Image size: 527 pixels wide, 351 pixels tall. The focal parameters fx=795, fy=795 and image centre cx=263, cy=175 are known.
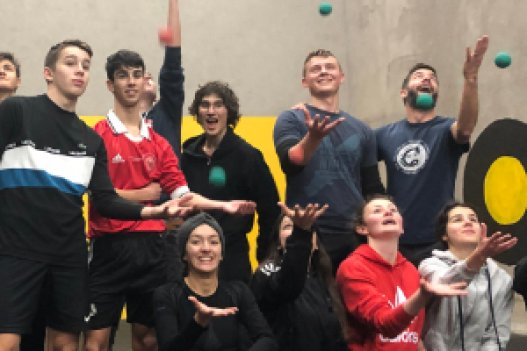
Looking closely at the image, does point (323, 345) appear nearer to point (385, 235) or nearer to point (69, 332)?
point (385, 235)

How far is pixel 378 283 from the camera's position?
298 cm

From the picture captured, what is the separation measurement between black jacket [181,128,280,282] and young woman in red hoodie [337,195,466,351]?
529 millimetres

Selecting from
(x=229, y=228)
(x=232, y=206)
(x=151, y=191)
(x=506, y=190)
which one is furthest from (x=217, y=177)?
(x=506, y=190)

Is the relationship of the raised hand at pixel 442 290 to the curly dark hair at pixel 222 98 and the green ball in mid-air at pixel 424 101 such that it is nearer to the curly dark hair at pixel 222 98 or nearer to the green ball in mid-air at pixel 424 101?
the green ball in mid-air at pixel 424 101

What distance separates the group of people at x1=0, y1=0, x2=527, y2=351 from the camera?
277 cm

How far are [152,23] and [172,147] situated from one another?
10.3ft

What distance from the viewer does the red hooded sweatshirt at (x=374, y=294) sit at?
288cm

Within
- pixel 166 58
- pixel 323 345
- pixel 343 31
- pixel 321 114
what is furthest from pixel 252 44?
pixel 323 345

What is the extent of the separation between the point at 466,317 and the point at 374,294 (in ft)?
1.56

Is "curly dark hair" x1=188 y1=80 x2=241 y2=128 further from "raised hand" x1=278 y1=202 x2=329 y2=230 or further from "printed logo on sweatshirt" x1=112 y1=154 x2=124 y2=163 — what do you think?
"raised hand" x1=278 y1=202 x2=329 y2=230

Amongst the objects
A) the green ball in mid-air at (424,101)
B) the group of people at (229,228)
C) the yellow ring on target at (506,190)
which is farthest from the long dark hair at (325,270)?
the yellow ring on target at (506,190)

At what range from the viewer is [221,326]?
2949mm

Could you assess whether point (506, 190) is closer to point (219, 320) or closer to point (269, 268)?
point (269, 268)

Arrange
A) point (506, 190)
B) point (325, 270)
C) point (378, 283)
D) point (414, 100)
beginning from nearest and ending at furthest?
point (378, 283), point (325, 270), point (414, 100), point (506, 190)
